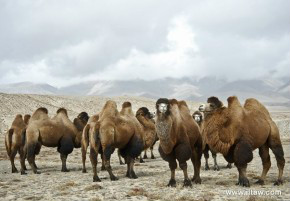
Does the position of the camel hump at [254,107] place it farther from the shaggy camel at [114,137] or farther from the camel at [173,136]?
the shaggy camel at [114,137]

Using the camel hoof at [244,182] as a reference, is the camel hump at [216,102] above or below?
above

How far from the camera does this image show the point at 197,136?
38.6 ft

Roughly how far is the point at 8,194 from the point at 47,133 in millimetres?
5427

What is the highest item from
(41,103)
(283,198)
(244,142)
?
(41,103)

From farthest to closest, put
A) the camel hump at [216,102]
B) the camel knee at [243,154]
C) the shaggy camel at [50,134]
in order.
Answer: the shaggy camel at [50,134] < the camel hump at [216,102] < the camel knee at [243,154]

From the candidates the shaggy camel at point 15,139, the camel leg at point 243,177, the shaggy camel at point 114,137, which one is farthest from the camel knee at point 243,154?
the shaggy camel at point 15,139

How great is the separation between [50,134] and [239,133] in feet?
27.0

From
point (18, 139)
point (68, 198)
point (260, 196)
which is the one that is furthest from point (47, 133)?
point (260, 196)

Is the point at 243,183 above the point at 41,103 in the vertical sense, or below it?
below

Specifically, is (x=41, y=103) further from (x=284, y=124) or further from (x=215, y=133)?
(x=215, y=133)

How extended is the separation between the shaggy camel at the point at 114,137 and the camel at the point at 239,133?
119 inches

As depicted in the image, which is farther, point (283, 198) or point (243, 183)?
point (243, 183)

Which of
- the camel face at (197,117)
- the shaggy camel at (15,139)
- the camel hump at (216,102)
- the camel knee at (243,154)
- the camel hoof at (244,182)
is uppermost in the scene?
the camel hump at (216,102)

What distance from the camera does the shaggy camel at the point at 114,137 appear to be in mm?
12461
